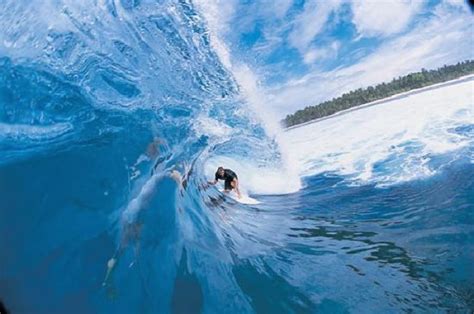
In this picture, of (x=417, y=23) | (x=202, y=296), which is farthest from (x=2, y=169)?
(x=417, y=23)

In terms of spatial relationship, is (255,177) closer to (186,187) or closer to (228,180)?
(228,180)

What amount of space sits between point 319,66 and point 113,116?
1.87 meters

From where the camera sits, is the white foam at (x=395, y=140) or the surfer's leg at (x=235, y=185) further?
the surfer's leg at (x=235, y=185)

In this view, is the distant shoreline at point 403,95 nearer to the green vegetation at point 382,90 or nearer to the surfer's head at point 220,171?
the green vegetation at point 382,90

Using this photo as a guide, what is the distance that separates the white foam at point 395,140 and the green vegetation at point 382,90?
132mm

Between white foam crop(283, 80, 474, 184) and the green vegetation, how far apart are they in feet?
0.43

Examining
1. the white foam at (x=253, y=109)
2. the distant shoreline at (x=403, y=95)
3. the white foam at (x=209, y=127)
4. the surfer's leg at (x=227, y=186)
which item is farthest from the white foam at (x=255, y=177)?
the distant shoreline at (x=403, y=95)

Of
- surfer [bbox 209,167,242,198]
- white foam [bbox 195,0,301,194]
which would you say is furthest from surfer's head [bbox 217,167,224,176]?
white foam [bbox 195,0,301,194]

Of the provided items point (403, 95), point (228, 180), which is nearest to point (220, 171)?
point (228, 180)

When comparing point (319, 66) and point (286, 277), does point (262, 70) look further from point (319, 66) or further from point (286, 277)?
point (286, 277)

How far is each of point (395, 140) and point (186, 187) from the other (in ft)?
6.97

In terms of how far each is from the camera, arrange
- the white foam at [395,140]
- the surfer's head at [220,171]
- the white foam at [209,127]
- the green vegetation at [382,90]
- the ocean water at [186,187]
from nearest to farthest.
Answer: the ocean water at [186,187] < the green vegetation at [382,90] < the white foam at [395,140] < the white foam at [209,127] < the surfer's head at [220,171]

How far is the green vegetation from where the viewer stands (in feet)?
11.4

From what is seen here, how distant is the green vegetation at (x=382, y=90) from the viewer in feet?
11.4
